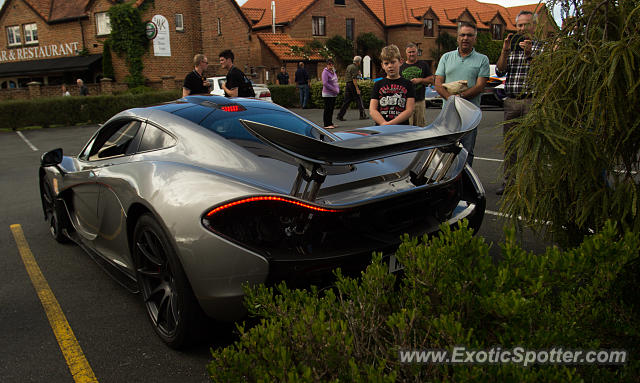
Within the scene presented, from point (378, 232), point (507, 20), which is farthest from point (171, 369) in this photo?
point (507, 20)

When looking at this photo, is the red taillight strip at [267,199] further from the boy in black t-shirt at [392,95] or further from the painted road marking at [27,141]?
the painted road marking at [27,141]

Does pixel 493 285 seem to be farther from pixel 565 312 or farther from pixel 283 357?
pixel 283 357

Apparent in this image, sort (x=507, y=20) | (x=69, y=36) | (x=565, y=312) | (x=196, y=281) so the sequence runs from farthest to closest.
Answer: (x=507, y=20)
(x=69, y=36)
(x=196, y=281)
(x=565, y=312)

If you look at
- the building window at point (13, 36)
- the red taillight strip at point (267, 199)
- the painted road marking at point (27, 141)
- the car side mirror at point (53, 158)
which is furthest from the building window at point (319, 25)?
the red taillight strip at point (267, 199)

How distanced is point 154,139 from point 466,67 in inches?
172

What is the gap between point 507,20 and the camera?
59000mm

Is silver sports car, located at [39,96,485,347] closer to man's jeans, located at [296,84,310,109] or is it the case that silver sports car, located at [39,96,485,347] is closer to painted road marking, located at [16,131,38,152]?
painted road marking, located at [16,131,38,152]

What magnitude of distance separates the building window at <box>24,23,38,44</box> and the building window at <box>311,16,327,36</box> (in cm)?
2235

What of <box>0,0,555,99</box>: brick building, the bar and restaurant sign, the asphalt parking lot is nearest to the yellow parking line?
the asphalt parking lot

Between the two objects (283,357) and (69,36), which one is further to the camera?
(69,36)

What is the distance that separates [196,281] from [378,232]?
3.45 ft

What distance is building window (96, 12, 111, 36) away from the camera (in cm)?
3659

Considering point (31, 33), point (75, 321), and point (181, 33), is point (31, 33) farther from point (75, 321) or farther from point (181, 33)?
point (75, 321)

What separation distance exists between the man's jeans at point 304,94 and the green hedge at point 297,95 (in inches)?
28.6
